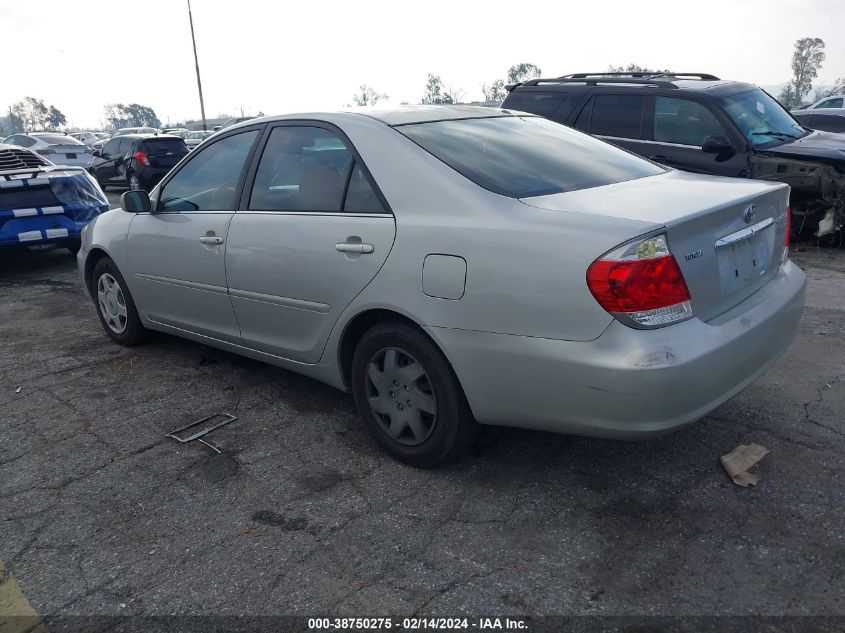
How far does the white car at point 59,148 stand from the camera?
2027 centimetres

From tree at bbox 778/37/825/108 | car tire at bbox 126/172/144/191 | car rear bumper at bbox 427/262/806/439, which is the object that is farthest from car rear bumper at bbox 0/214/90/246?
tree at bbox 778/37/825/108

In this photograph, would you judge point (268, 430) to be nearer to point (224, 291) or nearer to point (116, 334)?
point (224, 291)

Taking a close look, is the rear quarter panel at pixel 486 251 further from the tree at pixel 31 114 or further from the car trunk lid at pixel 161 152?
the tree at pixel 31 114

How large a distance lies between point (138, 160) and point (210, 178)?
48.2 ft

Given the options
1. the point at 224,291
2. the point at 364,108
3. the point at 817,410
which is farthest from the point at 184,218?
the point at 817,410

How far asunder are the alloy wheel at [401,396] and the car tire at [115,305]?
7.98ft

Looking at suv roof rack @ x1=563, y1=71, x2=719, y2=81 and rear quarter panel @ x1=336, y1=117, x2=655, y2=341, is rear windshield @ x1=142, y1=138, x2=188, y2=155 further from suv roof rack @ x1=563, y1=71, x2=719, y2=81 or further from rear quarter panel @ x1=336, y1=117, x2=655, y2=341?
rear quarter panel @ x1=336, y1=117, x2=655, y2=341

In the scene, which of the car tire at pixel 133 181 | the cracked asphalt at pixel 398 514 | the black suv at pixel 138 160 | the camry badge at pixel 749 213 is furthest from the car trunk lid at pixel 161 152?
the camry badge at pixel 749 213

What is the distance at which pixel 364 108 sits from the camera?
3.76m

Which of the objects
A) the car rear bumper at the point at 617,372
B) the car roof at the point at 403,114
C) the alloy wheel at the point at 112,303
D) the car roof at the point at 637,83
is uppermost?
the car roof at the point at 637,83

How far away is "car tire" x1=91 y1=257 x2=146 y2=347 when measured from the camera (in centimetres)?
500

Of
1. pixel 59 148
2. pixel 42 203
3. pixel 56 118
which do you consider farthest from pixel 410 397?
pixel 56 118

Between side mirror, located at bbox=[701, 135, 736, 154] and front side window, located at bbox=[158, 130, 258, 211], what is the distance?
4707mm

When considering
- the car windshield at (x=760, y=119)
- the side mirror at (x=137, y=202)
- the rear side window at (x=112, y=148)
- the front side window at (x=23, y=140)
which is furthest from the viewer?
the front side window at (x=23, y=140)
